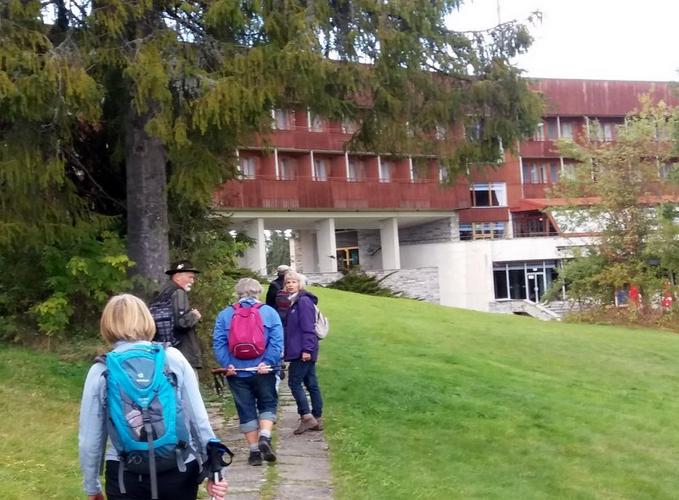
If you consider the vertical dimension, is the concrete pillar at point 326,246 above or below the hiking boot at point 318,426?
above

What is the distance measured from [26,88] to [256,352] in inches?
131

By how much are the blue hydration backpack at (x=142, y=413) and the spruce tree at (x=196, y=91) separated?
4.59 m

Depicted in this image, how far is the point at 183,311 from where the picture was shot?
698 cm

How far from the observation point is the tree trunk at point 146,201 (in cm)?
943

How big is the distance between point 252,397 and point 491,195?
40.7 metres

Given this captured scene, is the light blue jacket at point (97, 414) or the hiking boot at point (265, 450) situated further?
the hiking boot at point (265, 450)

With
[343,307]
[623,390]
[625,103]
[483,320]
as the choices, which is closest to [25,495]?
[623,390]

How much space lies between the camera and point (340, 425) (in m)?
8.36

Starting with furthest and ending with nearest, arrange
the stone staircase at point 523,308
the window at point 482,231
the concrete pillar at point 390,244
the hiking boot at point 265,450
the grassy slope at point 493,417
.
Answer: the window at point 482,231, the concrete pillar at point 390,244, the stone staircase at point 523,308, the grassy slope at point 493,417, the hiking boot at point 265,450

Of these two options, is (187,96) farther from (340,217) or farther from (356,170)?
(356,170)

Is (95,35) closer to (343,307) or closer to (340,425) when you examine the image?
(340,425)

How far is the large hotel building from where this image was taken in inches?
1512

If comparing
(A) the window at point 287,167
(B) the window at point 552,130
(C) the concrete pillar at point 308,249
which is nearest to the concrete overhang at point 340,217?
(C) the concrete pillar at point 308,249

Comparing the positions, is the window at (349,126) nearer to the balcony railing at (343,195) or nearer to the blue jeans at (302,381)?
the blue jeans at (302,381)
